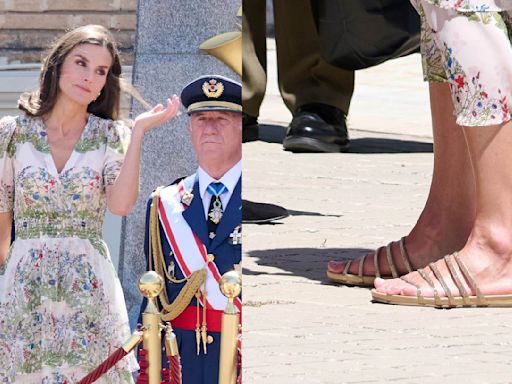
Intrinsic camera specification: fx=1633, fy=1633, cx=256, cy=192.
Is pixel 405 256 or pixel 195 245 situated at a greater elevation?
pixel 405 256

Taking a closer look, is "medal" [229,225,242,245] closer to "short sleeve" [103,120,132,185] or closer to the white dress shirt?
the white dress shirt

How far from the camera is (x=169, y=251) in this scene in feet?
8.95

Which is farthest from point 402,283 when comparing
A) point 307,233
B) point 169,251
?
point 169,251

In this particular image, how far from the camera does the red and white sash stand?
2.69m

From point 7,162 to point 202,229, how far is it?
0.34 metres

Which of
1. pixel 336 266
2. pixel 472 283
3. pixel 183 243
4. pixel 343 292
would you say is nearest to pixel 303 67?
pixel 336 266

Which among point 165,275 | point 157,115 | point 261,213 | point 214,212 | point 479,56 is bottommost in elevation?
point 165,275

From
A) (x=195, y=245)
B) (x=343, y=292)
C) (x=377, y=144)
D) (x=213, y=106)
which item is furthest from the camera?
(x=377, y=144)

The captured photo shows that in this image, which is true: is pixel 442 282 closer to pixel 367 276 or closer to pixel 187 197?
pixel 367 276

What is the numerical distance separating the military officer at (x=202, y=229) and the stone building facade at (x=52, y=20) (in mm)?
155

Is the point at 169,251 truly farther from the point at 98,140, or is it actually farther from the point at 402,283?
the point at 402,283

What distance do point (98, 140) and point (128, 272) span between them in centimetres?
23

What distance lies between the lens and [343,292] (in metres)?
4.63

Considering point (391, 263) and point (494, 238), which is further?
point (391, 263)
